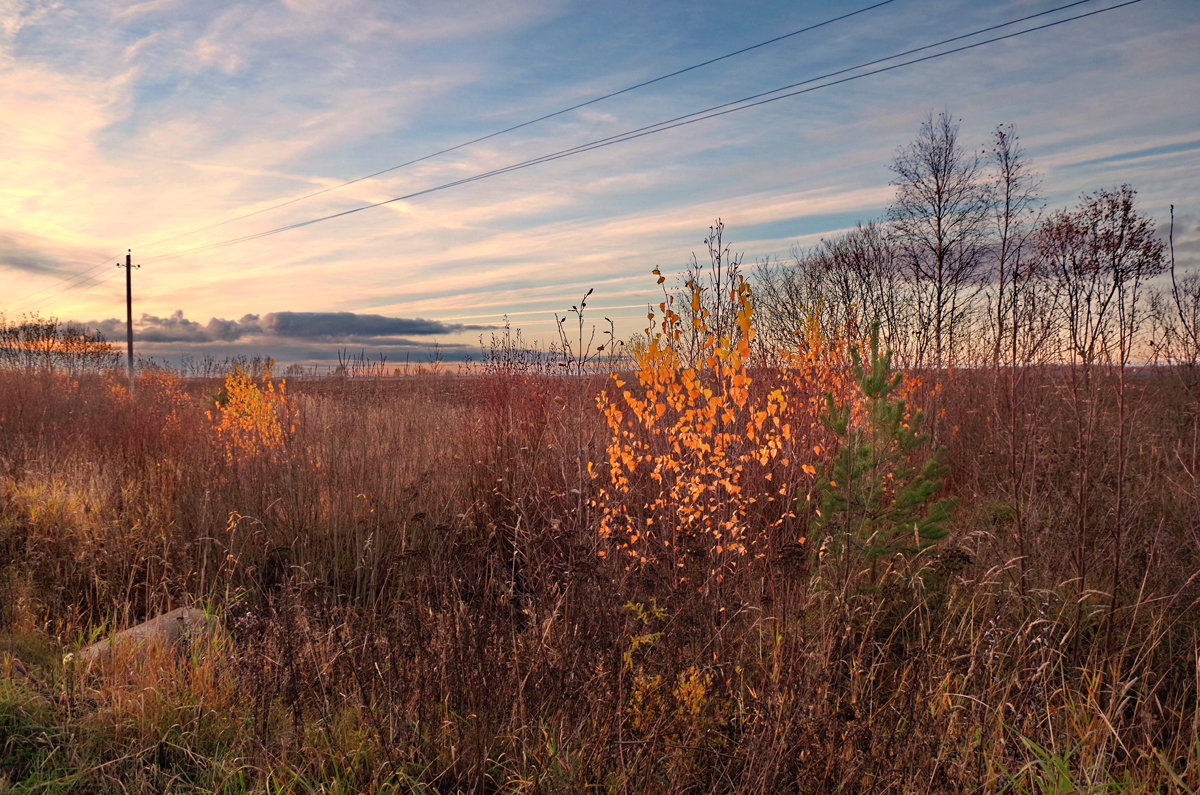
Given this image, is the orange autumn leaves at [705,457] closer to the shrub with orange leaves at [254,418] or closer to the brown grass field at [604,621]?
the brown grass field at [604,621]

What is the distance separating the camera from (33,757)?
9.29 feet

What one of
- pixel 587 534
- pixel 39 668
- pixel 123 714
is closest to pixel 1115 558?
pixel 587 534

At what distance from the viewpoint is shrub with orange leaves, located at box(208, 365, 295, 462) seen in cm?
727

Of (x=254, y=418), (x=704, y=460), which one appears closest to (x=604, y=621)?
(x=704, y=460)

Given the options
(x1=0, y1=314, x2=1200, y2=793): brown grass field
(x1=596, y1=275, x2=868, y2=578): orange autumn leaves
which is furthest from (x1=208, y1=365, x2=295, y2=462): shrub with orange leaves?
(x1=596, y1=275, x2=868, y2=578): orange autumn leaves

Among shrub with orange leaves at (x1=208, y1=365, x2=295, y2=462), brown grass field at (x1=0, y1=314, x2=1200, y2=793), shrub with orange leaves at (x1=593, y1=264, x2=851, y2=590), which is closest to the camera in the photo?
brown grass field at (x1=0, y1=314, x2=1200, y2=793)

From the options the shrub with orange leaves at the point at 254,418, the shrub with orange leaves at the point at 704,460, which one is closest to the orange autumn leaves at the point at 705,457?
the shrub with orange leaves at the point at 704,460

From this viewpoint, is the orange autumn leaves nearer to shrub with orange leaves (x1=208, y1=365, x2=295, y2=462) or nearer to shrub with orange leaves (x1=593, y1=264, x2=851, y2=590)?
shrub with orange leaves (x1=593, y1=264, x2=851, y2=590)

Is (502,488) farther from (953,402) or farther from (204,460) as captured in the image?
(953,402)

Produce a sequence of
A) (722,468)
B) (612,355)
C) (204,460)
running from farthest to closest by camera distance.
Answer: (204,460) < (612,355) < (722,468)

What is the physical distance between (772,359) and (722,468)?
3.72 meters

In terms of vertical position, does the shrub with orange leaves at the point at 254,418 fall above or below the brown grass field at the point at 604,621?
above

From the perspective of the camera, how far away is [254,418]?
744cm

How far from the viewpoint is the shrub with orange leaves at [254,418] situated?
7266mm
